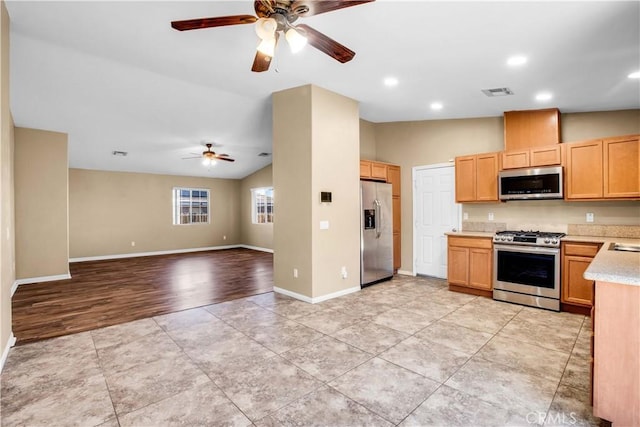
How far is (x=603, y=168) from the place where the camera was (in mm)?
3742

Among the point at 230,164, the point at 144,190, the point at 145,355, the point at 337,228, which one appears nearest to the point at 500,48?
the point at 337,228

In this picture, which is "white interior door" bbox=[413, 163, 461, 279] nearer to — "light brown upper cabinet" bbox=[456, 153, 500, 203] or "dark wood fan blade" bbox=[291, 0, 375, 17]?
"light brown upper cabinet" bbox=[456, 153, 500, 203]

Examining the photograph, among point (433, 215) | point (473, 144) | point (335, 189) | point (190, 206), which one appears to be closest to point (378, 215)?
point (335, 189)

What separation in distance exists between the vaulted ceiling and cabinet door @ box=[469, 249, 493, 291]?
2.13 meters

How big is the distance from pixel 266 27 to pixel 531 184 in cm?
398

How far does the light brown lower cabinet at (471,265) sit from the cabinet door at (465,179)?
698 millimetres

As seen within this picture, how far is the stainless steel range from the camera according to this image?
382cm

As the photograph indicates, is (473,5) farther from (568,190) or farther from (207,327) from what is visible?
(207,327)

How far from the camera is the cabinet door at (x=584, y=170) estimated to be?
379cm

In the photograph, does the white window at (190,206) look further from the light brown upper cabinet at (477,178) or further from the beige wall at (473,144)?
the light brown upper cabinet at (477,178)

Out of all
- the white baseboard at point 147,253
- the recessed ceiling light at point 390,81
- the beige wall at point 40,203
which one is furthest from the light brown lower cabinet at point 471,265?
the white baseboard at point 147,253

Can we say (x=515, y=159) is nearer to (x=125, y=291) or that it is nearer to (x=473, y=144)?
(x=473, y=144)

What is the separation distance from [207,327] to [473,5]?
3848 millimetres

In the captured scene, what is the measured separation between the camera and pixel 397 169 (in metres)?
5.86
